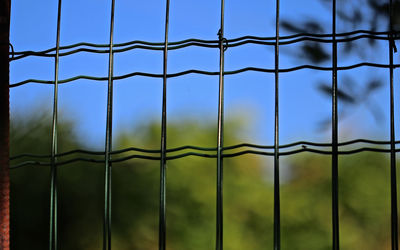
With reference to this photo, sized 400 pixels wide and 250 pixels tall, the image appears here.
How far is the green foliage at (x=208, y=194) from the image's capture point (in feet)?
6.37

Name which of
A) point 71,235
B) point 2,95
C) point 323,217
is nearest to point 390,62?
point 2,95

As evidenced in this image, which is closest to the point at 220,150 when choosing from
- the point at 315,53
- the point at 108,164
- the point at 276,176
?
the point at 276,176

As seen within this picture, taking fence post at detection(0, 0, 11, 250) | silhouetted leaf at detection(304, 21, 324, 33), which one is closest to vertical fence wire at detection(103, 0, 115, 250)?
fence post at detection(0, 0, 11, 250)

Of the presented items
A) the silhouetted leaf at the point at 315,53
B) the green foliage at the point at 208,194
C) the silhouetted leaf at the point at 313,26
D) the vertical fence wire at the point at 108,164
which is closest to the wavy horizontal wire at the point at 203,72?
the vertical fence wire at the point at 108,164

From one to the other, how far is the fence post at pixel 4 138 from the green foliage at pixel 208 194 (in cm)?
90

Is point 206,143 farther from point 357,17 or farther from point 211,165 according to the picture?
point 357,17

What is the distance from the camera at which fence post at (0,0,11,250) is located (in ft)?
3.20

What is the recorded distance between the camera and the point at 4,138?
3.23ft

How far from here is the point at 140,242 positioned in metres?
1.89

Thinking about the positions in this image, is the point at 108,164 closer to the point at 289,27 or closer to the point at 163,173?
the point at 163,173

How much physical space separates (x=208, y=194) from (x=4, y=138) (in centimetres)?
143

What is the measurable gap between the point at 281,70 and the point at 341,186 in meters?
1.56

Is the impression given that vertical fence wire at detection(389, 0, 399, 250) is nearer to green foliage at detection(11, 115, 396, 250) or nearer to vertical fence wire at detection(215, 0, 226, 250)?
vertical fence wire at detection(215, 0, 226, 250)

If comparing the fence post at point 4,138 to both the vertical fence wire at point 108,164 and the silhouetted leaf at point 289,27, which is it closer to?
the vertical fence wire at point 108,164
